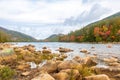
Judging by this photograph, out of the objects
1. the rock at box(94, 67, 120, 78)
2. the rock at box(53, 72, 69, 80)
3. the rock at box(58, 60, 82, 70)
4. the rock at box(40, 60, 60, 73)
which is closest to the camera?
the rock at box(53, 72, 69, 80)

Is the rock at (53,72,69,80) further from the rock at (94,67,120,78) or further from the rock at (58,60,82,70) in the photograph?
the rock at (94,67,120,78)

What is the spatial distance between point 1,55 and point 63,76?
59.8 feet

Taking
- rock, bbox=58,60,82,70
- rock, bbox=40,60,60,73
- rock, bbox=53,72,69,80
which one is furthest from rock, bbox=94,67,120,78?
rock, bbox=53,72,69,80

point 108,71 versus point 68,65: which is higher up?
point 68,65

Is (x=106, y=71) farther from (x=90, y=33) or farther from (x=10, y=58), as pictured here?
(x=90, y=33)

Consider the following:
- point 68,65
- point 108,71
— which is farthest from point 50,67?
point 108,71

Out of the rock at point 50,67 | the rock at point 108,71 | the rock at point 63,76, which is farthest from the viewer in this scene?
the rock at point 108,71

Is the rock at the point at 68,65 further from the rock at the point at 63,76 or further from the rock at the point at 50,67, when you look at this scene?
the rock at the point at 63,76

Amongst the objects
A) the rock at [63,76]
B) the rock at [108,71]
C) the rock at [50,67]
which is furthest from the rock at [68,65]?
the rock at [108,71]

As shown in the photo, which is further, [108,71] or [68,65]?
[108,71]

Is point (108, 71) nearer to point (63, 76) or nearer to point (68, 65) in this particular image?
point (68, 65)

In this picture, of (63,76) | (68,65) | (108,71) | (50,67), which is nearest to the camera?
(63,76)

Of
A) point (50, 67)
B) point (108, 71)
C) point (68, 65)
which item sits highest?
point (68, 65)

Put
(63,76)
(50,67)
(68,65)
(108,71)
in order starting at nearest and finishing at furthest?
(63,76) < (68,65) < (50,67) < (108,71)
